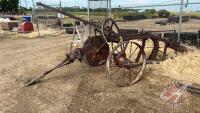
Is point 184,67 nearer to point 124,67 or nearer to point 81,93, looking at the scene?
point 124,67

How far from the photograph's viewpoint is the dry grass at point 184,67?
739 cm

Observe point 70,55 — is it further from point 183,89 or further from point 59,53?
point 59,53

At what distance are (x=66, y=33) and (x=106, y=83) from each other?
11734mm

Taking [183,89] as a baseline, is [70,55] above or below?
above

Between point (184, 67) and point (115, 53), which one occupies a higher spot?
point (115, 53)

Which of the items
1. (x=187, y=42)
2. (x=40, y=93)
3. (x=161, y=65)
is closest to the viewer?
(x=40, y=93)

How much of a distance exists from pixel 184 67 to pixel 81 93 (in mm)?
2903

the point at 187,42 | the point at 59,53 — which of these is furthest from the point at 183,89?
the point at 59,53

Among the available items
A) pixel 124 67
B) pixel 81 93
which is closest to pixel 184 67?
pixel 124 67

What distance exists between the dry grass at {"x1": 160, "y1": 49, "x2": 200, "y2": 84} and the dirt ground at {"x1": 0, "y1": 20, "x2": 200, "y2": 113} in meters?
0.25

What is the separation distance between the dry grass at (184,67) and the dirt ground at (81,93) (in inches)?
9.7

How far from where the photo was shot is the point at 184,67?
26.2 feet

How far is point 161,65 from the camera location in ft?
27.5

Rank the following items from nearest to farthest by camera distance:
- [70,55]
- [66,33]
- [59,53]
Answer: [70,55] < [59,53] < [66,33]
